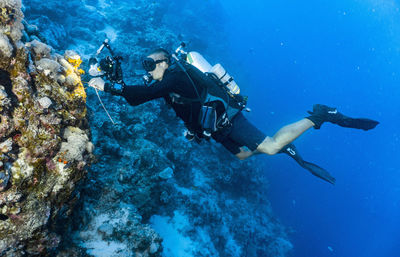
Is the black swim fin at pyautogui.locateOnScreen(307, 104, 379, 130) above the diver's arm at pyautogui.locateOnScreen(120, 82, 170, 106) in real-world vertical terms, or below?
above

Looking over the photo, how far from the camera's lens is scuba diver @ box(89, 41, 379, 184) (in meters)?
3.62

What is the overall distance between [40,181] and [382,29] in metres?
151

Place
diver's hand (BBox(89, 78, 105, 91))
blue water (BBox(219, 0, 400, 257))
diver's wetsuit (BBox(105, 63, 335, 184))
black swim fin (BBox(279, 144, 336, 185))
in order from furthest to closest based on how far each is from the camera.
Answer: blue water (BBox(219, 0, 400, 257)) → black swim fin (BBox(279, 144, 336, 185)) → diver's wetsuit (BBox(105, 63, 335, 184)) → diver's hand (BBox(89, 78, 105, 91))

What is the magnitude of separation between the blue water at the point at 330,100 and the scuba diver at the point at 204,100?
20180mm

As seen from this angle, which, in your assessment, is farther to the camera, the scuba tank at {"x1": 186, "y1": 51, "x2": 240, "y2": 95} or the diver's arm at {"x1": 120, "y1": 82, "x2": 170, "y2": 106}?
the scuba tank at {"x1": 186, "y1": 51, "x2": 240, "y2": 95}

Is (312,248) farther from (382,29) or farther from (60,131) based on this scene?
(382,29)

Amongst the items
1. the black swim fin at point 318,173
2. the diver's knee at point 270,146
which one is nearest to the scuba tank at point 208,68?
the diver's knee at point 270,146

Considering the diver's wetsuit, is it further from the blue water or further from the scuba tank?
the blue water

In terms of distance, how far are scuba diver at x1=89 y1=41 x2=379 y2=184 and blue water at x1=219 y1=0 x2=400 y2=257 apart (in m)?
20.2

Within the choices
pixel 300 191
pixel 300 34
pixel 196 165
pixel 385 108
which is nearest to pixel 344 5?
pixel 300 34

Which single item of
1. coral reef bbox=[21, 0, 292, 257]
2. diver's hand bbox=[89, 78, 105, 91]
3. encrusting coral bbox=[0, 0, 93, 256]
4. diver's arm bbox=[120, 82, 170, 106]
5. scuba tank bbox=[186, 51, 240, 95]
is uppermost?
scuba tank bbox=[186, 51, 240, 95]

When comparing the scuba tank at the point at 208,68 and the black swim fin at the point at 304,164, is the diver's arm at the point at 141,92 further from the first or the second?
the black swim fin at the point at 304,164

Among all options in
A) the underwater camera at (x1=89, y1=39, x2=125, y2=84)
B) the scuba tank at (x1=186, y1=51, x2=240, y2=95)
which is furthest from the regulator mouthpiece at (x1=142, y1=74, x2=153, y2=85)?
the scuba tank at (x1=186, y1=51, x2=240, y2=95)

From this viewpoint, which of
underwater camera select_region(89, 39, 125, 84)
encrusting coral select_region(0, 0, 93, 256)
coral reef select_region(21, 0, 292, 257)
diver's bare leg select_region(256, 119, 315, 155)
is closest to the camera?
encrusting coral select_region(0, 0, 93, 256)
